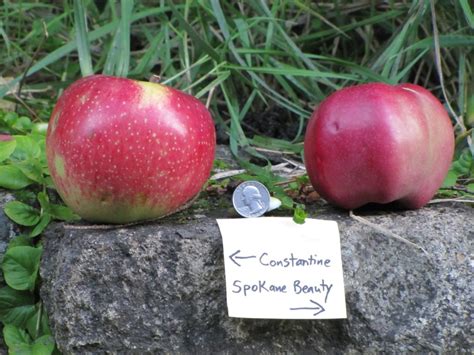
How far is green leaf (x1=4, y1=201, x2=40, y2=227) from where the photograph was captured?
1.40 m

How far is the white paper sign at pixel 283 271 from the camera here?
3.93ft

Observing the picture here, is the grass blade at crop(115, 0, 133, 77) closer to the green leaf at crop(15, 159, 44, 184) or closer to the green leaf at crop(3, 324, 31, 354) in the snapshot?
the green leaf at crop(15, 159, 44, 184)

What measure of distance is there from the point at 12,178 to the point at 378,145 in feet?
2.08

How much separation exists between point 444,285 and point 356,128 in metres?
0.26

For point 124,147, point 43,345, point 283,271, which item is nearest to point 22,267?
point 43,345

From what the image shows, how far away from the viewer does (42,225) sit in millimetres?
1420

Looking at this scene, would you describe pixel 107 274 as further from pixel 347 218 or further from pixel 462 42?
pixel 462 42

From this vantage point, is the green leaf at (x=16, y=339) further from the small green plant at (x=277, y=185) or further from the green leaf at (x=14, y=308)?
the small green plant at (x=277, y=185)

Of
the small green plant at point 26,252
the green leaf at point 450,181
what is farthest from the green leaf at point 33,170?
the green leaf at point 450,181

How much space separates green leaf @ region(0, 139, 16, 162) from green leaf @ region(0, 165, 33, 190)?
0.02 m

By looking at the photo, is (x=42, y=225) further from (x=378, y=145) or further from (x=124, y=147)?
(x=378, y=145)

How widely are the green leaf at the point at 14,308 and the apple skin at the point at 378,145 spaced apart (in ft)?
1.76

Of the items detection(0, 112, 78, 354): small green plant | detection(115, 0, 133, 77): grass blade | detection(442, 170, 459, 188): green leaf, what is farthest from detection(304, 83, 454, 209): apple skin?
detection(0, 112, 78, 354): small green plant

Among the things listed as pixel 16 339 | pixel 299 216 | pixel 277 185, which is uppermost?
pixel 299 216
